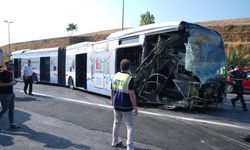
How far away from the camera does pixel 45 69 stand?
27078 millimetres

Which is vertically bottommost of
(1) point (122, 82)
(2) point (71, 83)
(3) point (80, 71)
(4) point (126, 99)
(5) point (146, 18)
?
(2) point (71, 83)

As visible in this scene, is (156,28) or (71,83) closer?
(156,28)

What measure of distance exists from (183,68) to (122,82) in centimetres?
574

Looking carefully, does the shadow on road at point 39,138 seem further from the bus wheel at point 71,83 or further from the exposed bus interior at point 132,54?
the bus wheel at point 71,83

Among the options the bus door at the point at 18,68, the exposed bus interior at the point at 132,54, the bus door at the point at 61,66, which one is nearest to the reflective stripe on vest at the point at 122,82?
the exposed bus interior at the point at 132,54

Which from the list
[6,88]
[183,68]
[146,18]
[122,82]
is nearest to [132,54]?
[183,68]

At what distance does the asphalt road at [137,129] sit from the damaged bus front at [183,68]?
548mm

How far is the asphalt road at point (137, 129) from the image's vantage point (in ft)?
23.4

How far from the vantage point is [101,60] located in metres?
16.1

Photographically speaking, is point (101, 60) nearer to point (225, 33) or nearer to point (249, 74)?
point (249, 74)

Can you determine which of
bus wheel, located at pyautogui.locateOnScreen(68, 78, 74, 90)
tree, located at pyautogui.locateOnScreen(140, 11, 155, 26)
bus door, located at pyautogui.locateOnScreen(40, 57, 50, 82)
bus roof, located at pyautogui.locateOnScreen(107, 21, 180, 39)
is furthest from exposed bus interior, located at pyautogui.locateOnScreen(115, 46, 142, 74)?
tree, located at pyautogui.locateOnScreen(140, 11, 155, 26)

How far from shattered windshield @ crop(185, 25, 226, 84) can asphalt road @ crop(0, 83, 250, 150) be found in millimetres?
1446

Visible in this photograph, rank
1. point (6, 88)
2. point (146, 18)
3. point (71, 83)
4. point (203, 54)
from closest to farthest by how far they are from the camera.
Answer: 1. point (6, 88)
2. point (203, 54)
3. point (71, 83)
4. point (146, 18)

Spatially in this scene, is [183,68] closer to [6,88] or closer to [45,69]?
[6,88]
